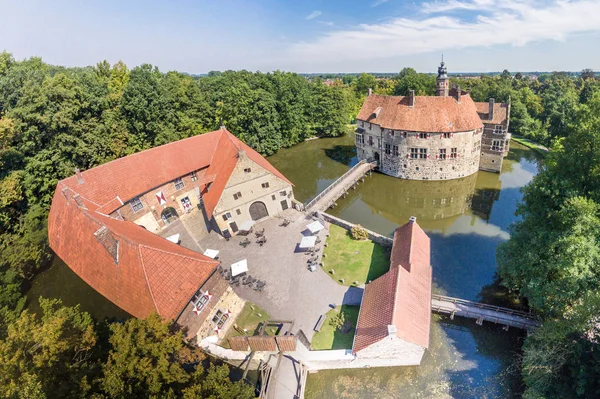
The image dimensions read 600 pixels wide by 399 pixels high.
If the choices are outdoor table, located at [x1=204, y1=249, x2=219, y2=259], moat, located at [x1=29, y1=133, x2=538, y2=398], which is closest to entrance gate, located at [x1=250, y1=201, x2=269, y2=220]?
outdoor table, located at [x1=204, y1=249, x2=219, y2=259]

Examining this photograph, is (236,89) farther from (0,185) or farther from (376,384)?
(376,384)

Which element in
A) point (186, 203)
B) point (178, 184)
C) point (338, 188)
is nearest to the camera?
point (178, 184)

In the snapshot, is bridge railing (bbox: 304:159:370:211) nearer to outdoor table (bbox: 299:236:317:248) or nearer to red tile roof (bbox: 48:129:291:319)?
red tile roof (bbox: 48:129:291:319)

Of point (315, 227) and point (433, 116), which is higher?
point (433, 116)

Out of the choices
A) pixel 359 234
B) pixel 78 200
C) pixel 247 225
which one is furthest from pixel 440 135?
pixel 78 200

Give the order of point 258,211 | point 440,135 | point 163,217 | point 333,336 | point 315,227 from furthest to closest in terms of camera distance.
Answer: point 440,135
point 163,217
point 258,211
point 315,227
point 333,336

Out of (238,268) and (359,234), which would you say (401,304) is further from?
(238,268)

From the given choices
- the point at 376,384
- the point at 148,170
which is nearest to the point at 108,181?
the point at 148,170

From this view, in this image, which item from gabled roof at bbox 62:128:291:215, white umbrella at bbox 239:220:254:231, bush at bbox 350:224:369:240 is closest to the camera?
bush at bbox 350:224:369:240
